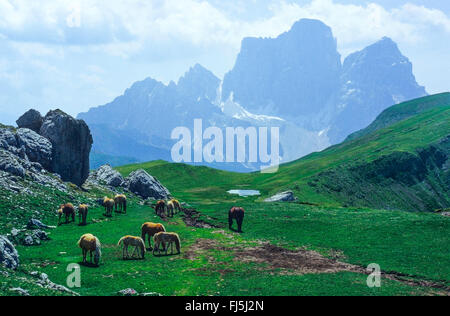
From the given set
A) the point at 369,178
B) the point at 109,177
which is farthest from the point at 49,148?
the point at 369,178

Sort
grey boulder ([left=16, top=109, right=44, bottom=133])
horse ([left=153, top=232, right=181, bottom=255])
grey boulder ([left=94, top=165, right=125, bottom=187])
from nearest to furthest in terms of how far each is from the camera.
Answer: horse ([left=153, top=232, right=181, bottom=255]) < grey boulder ([left=16, top=109, right=44, bottom=133]) < grey boulder ([left=94, top=165, right=125, bottom=187])

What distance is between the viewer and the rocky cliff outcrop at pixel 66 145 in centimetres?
8198

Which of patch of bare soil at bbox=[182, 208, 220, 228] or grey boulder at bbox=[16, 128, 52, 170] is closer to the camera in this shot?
patch of bare soil at bbox=[182, 208, 220, 228]

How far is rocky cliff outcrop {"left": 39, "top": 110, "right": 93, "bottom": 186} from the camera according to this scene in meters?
82.0

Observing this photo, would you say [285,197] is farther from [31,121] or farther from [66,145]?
[31,121]

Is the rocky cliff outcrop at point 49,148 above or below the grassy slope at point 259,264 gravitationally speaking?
above

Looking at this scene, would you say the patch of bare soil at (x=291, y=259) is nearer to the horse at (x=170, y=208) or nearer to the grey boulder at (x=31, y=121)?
the horse at (x=170, y=208)

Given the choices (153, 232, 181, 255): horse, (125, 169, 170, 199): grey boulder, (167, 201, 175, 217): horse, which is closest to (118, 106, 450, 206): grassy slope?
(125, 169, 170, 199): grey boulder

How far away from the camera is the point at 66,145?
84.4m

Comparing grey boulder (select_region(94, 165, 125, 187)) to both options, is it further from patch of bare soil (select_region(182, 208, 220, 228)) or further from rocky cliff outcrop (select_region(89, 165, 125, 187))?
patch of bare soil (select_region(182, 208, 220, 228))

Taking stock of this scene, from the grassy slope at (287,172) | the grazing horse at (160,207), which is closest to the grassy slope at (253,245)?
the grazing horse at (160,207)

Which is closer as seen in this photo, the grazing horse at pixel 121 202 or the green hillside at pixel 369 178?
the grazing horse at pixel 121 202

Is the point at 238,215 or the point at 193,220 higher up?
the point at 238,215

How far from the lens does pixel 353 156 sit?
558ft
